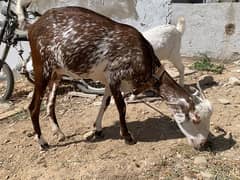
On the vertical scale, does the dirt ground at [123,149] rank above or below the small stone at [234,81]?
above

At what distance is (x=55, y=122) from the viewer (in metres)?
6.26

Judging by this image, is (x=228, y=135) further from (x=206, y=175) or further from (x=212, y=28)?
(x=212, y=28)

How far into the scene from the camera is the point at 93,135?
6.12 m

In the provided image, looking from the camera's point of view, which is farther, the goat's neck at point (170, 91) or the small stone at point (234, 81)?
the small stone at point (234, 81)

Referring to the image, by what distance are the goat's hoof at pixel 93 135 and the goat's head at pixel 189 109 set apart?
900mm

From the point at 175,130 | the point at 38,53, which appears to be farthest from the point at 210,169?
the point at 38,53

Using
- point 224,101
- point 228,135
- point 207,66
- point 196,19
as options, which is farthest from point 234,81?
point 228,135

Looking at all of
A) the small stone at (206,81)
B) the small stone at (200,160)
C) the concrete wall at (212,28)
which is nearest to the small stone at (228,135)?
the small stone at (200,160)

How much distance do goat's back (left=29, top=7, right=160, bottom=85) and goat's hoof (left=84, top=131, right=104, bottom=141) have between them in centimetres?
72

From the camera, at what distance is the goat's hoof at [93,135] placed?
6.09 metres

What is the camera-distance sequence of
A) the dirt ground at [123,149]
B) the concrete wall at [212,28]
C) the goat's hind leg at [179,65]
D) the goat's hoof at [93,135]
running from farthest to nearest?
1. the concrete wall at [212,28]
2. the goat's hind leg at [179,65]
3. the goat's hoof at [93,135]
4. the dirt ground at [123,149]

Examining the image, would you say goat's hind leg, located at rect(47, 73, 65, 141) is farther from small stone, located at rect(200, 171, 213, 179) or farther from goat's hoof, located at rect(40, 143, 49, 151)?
small stone, located at rect(200, 171, 213, 179)

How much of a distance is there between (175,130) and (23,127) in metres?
1.93

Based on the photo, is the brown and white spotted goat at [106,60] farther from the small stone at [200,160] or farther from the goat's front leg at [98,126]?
the goat's front leg at [98,126]
